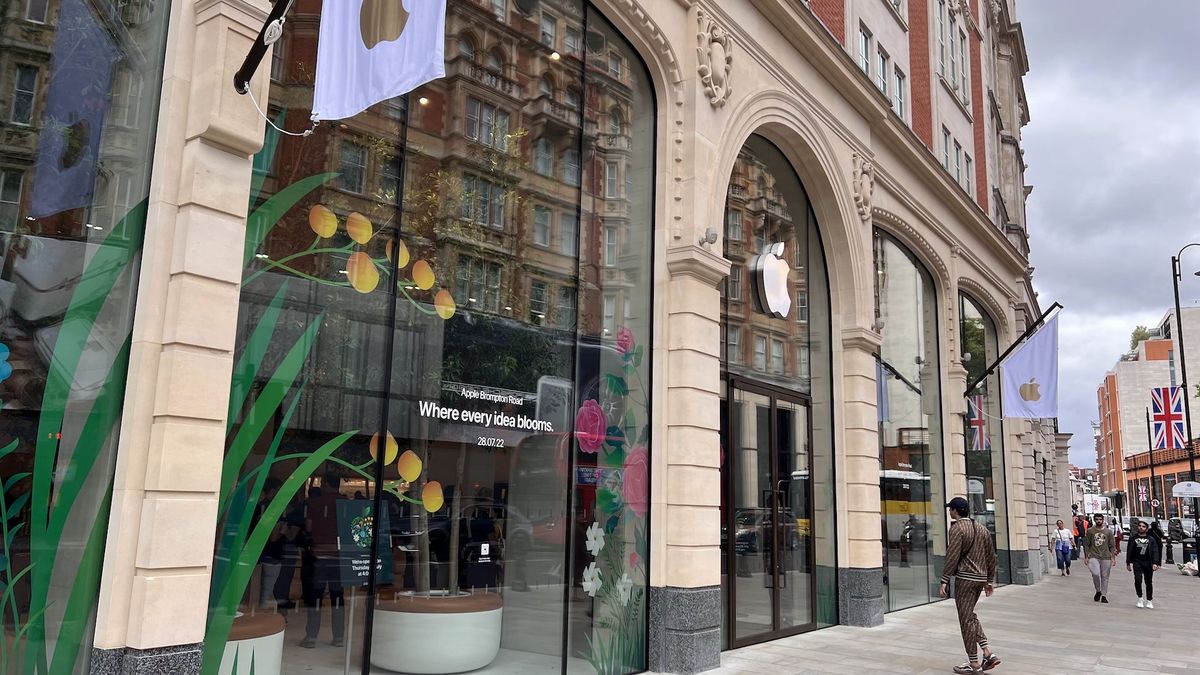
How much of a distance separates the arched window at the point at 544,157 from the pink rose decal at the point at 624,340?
2.23 m

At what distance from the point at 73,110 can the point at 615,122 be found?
22.5ft

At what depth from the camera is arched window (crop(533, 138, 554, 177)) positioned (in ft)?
33.9

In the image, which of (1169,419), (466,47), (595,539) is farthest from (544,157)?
(1169,419)

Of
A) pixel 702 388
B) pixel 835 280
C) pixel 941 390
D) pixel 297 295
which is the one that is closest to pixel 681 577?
pixel 702 388

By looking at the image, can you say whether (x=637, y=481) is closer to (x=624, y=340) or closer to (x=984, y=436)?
(x=624, y=340)

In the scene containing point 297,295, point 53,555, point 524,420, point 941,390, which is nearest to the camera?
point 53,555

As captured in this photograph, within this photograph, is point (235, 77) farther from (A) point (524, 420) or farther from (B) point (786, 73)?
(B) point (786, 73)

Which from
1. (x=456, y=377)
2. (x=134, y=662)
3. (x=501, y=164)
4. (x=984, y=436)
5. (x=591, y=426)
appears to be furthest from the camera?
(x=984, y=436)

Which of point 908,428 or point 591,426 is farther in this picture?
point 908,428

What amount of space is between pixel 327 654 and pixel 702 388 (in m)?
5.83

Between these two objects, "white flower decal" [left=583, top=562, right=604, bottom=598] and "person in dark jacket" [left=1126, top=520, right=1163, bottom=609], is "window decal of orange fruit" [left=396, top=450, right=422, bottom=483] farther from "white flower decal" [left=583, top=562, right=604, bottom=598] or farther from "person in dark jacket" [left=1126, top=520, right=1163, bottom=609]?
"person in dark jacket" [left=1126, top=520, right=1163, bottom=609]

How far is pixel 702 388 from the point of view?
11477 mm

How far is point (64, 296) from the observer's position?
5945 mm

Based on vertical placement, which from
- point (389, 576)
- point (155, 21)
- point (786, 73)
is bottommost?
point (389, 576)
